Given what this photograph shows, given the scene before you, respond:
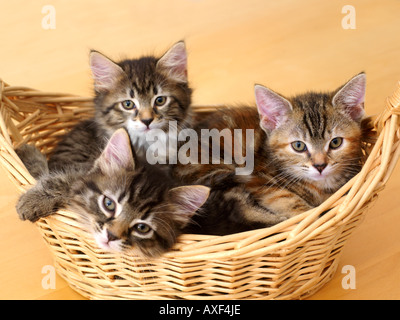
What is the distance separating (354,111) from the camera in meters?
2.19

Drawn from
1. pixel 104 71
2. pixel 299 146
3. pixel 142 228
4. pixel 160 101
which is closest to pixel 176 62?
pixel 160 101

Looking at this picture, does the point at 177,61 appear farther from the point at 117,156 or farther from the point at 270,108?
the point at 117,156

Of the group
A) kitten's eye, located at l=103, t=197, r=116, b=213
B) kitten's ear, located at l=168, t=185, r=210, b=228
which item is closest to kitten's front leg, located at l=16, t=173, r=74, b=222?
kitten's eye, located at l=103, t=197, r=116, b=213

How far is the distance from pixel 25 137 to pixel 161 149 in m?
0.66

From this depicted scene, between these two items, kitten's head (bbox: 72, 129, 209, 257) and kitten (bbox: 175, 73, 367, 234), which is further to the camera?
kitten (bbox: 175, 73, 367, 234)

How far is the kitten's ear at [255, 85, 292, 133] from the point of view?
2170 millimetres

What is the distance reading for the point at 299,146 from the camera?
2.17 metres

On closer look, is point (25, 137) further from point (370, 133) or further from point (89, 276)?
point (370, 133)

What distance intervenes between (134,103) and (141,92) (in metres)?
0.05

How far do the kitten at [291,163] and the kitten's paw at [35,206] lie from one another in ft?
1.82

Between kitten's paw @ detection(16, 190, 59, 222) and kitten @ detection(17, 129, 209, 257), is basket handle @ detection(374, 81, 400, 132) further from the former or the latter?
kitten's paw @ detection(16, 190, 59, 222)

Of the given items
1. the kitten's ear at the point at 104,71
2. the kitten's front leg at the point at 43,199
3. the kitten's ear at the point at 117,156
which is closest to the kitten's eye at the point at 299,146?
the kitten's ear at the point at 117,156

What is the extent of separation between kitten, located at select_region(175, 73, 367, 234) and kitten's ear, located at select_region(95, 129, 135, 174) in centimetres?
36

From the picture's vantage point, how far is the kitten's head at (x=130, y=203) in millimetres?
1774
